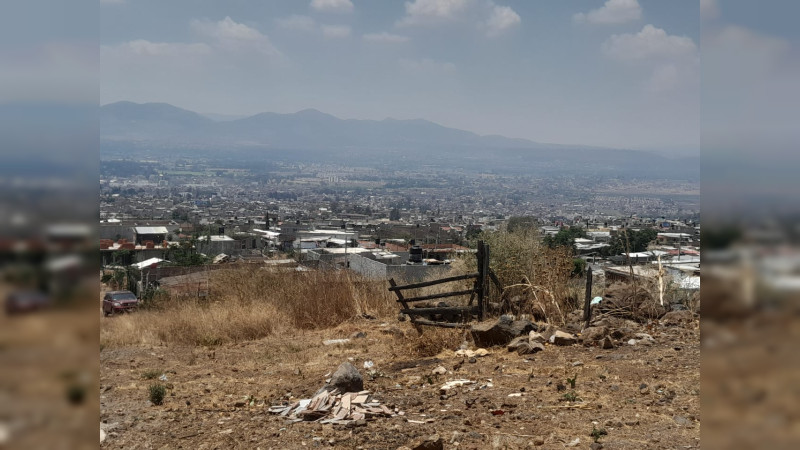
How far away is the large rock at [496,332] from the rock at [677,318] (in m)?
2.30

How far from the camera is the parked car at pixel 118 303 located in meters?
17.4

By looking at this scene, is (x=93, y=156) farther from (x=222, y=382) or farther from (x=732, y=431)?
(x=222, y=382)

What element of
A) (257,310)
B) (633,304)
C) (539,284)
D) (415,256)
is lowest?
(415,256)

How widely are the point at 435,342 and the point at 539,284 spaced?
2523mm

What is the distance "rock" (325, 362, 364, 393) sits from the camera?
21.1 ft

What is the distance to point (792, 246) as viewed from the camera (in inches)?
36.7

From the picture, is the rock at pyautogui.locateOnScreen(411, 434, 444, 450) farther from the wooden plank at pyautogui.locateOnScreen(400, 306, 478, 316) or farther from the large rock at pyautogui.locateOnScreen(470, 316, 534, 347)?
the wooden plank at pyautogui.locateOnScreen(400, 306, 478, 316)

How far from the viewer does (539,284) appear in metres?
10.9

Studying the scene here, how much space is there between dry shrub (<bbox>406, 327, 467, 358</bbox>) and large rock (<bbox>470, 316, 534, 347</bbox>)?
38 centimetres

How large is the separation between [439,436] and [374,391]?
2.00m

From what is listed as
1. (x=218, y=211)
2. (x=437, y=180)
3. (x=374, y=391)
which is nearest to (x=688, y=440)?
(x=374, y=391)

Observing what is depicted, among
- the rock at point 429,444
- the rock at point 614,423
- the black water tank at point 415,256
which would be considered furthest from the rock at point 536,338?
the black water tank at point 415,256

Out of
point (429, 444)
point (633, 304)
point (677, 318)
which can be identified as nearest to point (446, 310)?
point (633, 304)

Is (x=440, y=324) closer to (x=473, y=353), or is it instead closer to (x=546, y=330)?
(x=473, y=353)
